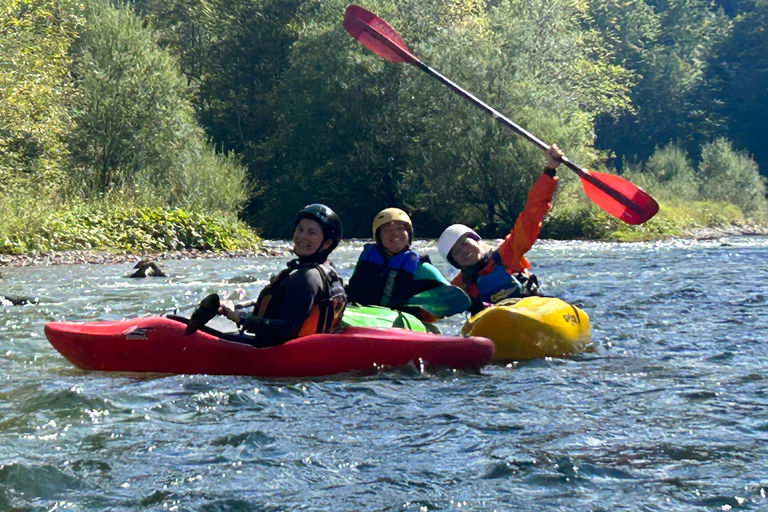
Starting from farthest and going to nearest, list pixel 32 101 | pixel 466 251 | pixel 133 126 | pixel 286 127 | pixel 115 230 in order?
pixel 286 127 < pixel 133 126 < pixel 32 101 < pixel 115 230 < pixel 466 251

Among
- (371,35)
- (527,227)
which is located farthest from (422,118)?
(527,227)

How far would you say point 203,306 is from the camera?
5141 mm

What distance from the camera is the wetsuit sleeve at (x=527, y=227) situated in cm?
691

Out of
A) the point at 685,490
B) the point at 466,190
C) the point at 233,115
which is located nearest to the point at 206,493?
Result: the point at 685,490

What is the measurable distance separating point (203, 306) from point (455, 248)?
234 centimetres

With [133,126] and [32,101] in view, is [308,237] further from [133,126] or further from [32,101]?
[133,126]

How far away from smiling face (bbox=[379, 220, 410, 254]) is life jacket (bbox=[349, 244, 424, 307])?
0.06m

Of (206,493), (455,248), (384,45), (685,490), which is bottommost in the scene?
(206,493)

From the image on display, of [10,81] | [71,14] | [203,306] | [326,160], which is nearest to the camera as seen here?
[203,306]

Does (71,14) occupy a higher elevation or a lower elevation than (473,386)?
higher

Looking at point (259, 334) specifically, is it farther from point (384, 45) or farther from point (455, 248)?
point (384, 45)

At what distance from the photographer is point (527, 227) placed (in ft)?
22.7

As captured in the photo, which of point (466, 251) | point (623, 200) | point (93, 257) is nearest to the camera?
point (466, 251)

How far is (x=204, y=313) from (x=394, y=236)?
1.81m
